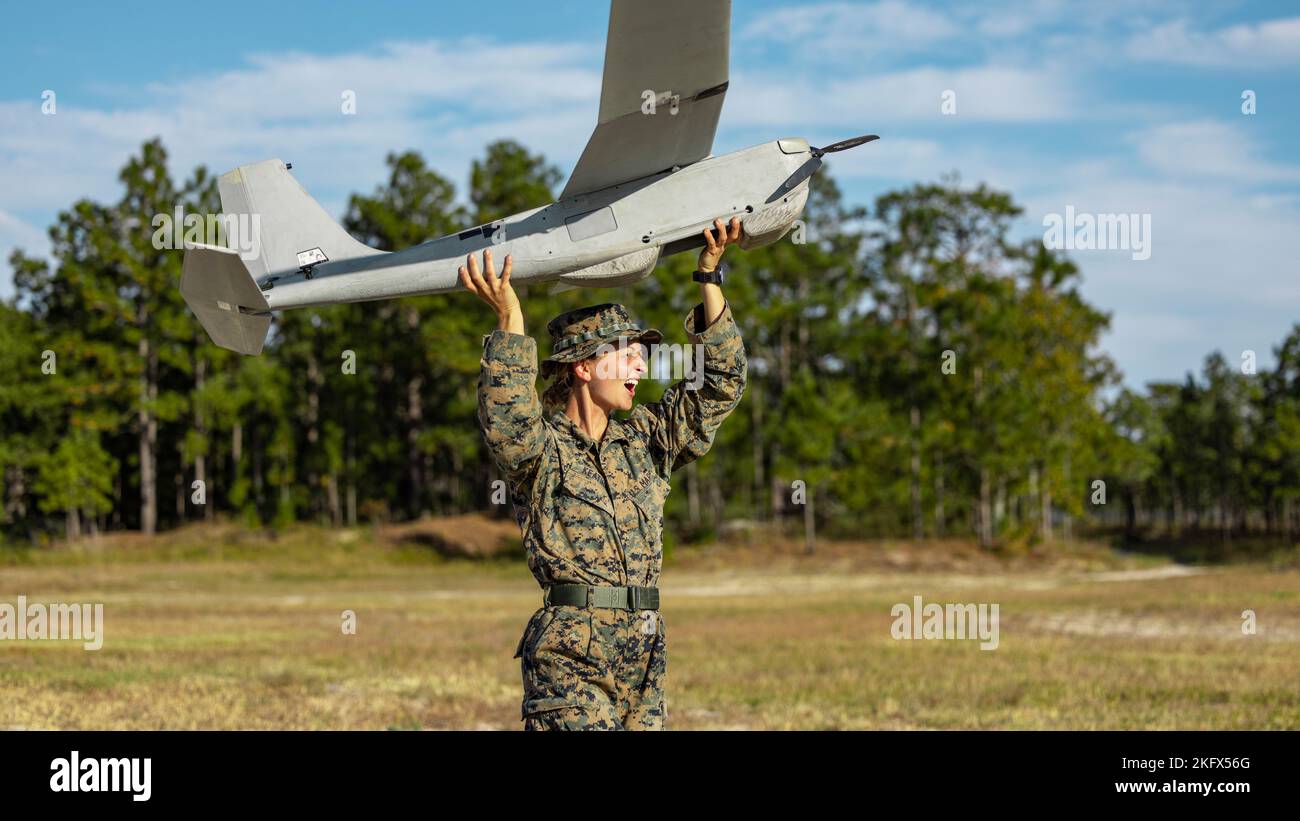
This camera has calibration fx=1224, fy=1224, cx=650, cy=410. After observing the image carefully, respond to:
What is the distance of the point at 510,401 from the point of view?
14.9 feet

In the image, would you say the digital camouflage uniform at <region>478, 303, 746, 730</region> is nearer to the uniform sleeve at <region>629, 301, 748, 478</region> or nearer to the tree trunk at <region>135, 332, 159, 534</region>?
the uniform sleeve at <region>629, 301, 748, 478</region>

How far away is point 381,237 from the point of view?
2216 inches

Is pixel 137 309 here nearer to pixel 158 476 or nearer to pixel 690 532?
pixel 158 476

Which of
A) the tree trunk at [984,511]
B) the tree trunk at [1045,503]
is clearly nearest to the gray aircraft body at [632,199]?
the tree trunk at [984,511]

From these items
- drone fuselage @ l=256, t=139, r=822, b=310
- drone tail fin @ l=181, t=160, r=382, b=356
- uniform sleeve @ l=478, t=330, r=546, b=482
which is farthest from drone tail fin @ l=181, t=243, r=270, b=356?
uniform sleeve @ l=478, t=330, r=546, b=482

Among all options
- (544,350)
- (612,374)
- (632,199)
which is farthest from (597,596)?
(544,350)

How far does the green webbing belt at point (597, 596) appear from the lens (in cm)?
462

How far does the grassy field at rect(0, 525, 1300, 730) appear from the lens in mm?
10961

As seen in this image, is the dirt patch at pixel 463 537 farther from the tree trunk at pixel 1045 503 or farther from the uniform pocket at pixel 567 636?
the uniform pocket at pixel 567 636

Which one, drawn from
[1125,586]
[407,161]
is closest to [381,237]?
[407,161]

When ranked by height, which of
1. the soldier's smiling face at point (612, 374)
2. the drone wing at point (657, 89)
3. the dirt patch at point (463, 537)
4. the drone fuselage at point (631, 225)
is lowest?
the dirt patch at point (463, 537)

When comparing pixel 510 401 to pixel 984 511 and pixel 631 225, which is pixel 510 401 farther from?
pixel 984 511

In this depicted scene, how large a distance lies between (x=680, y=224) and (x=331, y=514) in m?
63.1

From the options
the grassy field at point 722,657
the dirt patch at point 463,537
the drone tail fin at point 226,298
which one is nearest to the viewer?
the drone tail fin at point 226,298
